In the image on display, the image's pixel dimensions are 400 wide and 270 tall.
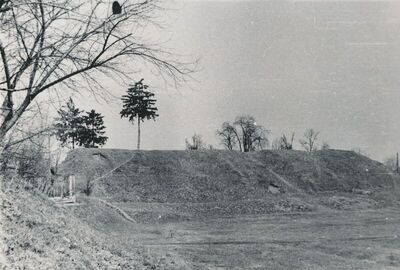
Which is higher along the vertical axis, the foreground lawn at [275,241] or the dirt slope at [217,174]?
the dirt slope at [217,174]

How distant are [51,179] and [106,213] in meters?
4.12

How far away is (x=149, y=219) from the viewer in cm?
2816

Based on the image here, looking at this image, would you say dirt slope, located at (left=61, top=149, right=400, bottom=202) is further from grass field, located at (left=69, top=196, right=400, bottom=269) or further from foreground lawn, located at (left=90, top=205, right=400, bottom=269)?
foreground lawn, located at (left=90, top=205, right=400, bottom=269)

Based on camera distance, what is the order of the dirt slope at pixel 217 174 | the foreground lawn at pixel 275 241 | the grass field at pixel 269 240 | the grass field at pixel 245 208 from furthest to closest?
the dirt slope at pixel 217 174 → the grass field at pixel 245 208 → the foreground lawn at pixel 275 241 → the grass field at pixel 269 240

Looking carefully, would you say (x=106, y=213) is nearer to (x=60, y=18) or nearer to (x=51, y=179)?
(x=51, y=179)

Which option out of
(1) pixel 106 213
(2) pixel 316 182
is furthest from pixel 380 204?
(1) pixel 106 213

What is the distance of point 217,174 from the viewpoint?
43.2 meters

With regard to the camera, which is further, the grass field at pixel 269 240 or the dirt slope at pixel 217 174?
the dirt slope at pixel 217 174

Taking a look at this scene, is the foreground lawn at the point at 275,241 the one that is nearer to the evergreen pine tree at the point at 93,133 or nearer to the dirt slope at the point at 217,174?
the dirt slope at the point at 217,174

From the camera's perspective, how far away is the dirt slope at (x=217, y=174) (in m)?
37.4

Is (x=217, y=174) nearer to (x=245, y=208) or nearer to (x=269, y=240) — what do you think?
(x=245, y=208)

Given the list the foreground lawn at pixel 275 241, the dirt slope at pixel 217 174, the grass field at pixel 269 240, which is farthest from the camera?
the dirt slope at pixel 217 174

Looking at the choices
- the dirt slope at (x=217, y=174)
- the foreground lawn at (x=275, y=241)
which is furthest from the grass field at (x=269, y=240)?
the dirt slope at (x=217, y=174)

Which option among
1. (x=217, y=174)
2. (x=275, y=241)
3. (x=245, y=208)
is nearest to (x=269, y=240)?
(x=275, y=241)
